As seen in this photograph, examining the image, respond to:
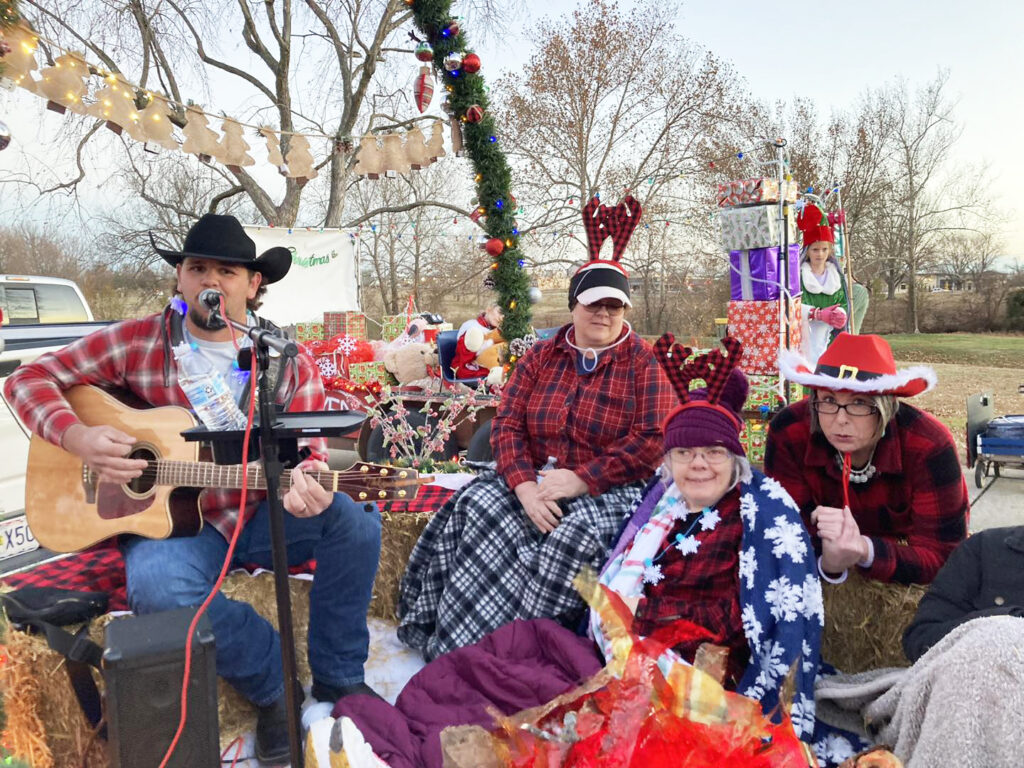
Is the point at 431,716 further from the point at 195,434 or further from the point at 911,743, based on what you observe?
the point at 911,743

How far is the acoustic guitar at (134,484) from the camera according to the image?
2441 millimetres

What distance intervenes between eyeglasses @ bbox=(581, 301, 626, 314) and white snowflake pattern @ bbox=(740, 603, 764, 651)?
1.36 m

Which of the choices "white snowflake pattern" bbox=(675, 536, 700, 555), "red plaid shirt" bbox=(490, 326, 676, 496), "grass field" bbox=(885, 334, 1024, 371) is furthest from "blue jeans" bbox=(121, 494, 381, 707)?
"grass field" bbox=(885, 334, 1024, 371)

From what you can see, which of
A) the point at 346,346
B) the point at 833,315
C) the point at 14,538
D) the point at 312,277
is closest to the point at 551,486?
the point at 14,538

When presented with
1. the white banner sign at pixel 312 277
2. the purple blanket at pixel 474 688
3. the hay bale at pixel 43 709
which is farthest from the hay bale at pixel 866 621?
the white banner sign at pixel 312 277

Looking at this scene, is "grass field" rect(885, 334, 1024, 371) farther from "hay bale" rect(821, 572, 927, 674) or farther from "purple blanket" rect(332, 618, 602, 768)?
"purple blanket" rect(332, 618, 602, 768)

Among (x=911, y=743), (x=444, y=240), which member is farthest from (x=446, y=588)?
(x=444, y=240)

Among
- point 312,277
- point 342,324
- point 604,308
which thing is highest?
point 312,277

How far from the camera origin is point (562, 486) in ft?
9.64

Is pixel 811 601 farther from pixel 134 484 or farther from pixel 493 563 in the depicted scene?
pixel 134 484

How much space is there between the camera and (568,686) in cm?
229

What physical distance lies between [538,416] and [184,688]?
1.81 meters

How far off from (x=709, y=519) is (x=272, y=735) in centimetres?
156

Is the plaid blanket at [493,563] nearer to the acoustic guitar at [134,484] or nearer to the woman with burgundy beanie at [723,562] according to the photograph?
the woman with burgundy beanie at [723,562]
